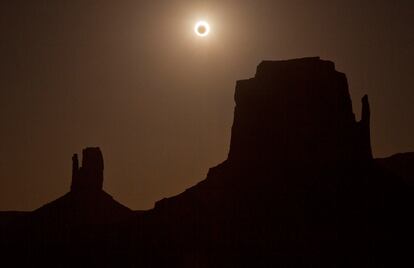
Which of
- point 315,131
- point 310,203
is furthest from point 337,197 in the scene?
point 315,131

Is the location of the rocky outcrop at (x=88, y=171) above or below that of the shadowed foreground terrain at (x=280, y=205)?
above

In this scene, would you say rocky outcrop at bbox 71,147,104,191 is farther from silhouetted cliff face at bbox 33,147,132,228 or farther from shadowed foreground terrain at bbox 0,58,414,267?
shadowed foreground terrain at bbox 0,58,414,267

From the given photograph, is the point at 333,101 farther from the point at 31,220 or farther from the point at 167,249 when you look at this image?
the point at 31,220

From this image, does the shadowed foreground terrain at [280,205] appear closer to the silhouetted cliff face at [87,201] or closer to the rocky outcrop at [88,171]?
the silhouetted cliff face at [87,201]

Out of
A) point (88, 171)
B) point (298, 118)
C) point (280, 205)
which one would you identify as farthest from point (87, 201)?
point (280, 205)

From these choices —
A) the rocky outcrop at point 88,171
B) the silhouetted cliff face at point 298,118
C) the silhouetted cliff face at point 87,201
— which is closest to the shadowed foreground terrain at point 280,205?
the silhouetted cliff face at point 298,118

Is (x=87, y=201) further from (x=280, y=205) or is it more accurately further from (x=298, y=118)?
(x=280, y=205)
